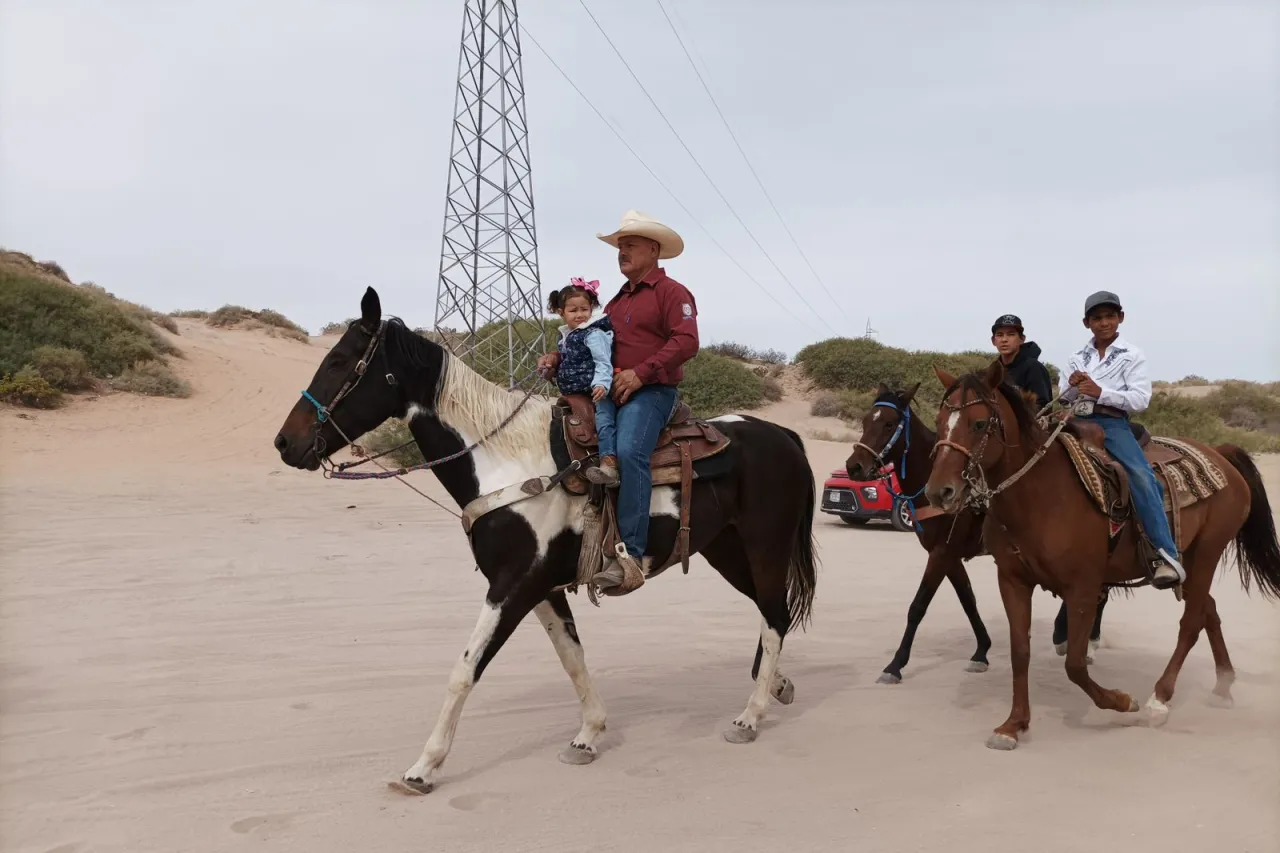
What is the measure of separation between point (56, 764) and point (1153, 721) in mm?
5889

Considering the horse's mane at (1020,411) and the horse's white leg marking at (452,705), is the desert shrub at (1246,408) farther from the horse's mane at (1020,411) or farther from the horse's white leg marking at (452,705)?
the horse's white leg marking at (452,705)

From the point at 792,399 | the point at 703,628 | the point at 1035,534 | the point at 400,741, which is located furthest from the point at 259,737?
the point at 792,399

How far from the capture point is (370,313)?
13.4ft

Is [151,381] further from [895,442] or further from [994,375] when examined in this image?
[994,375]

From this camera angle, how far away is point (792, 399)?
28.5 meters

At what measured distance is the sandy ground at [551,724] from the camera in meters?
3.50

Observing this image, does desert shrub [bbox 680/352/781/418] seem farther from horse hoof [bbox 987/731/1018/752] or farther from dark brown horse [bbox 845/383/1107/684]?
horse hoof [bbox 987/731/1018/752]

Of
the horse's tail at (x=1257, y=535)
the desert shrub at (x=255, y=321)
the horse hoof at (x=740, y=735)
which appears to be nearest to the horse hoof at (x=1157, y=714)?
the horse's tail at (x=1257, y=535)

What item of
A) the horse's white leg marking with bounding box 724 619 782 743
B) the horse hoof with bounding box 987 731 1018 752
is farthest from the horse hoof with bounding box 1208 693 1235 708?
the horse's white leg marking with bounding box 724 619 782 743

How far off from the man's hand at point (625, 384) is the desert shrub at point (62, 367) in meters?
18.8

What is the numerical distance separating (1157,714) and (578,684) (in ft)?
11.1

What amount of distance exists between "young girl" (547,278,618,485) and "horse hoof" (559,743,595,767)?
56.1 inches

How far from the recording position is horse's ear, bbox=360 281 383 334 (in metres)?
4.02

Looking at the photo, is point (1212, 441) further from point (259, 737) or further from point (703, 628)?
point (259, 737)
